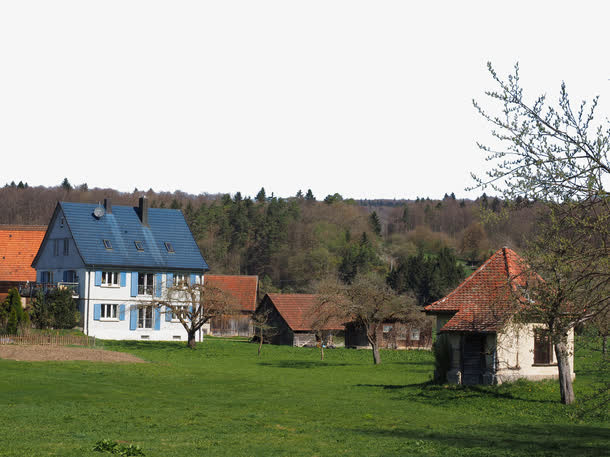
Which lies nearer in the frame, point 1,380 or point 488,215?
point 488,215

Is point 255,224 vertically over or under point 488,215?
over

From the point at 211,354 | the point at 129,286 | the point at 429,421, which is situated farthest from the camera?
the point at 129,286

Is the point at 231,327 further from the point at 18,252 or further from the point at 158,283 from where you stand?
the point at 18,252

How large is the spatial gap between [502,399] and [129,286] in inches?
1521

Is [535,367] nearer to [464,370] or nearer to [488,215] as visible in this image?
[464,370]

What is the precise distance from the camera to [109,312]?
6144 cm

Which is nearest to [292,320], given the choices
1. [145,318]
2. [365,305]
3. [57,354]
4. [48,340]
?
[145,318]

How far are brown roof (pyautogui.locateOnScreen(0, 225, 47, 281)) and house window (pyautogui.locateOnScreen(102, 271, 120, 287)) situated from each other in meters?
11.6

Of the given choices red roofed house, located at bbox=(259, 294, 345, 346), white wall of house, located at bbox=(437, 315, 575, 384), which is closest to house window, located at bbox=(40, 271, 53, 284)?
red roofed house, located at bbox=(259, 294, 345, 346)

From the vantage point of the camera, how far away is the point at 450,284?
314 ft

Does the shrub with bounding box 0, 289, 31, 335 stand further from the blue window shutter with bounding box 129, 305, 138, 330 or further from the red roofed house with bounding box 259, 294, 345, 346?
the red roofed house with bounding box 259, 294, 345, 346

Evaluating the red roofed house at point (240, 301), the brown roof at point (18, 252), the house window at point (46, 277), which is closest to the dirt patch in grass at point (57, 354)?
the house window at point (46, 277)

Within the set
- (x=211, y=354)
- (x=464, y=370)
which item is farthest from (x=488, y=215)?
(x=211, y=354)

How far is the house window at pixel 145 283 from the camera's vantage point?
63500 mm
